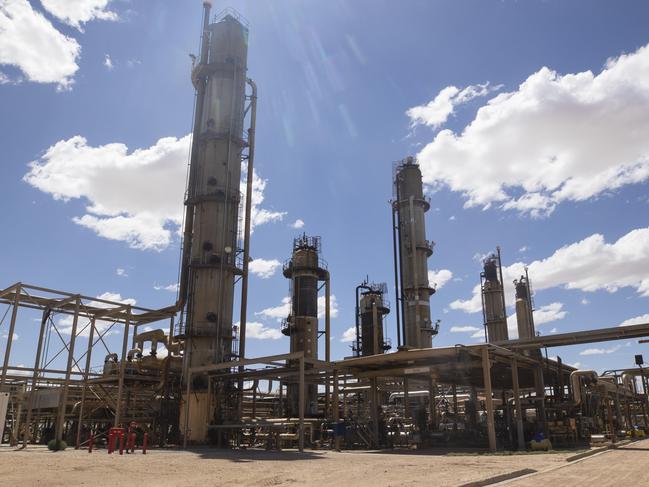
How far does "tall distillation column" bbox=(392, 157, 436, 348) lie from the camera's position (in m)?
46.2

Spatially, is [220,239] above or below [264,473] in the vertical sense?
above

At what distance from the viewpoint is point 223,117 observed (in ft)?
124

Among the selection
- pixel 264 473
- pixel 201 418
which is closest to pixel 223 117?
pixel 201 418

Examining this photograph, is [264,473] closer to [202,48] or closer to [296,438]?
[296,438]

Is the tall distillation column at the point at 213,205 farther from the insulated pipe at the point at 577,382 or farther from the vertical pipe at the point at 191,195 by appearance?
the insulated pipe at the point at 577,382

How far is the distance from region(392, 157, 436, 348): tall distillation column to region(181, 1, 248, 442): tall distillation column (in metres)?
16.5

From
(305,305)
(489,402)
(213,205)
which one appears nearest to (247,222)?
(213,205)

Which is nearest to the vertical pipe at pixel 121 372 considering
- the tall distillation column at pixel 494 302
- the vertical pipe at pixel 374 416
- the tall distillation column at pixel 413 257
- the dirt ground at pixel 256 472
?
the dirt ground at pixel 256 472

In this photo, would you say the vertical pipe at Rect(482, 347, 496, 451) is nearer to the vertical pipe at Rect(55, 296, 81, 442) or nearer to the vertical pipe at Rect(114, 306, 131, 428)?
the vertical pipe at Rect(114, 306, 131, 428)

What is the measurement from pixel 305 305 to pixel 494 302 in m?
22.5

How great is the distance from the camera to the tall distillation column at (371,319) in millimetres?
49281

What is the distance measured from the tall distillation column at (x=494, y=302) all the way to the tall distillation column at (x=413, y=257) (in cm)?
1367

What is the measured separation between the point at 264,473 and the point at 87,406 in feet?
81.8

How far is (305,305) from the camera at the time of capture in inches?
1812
